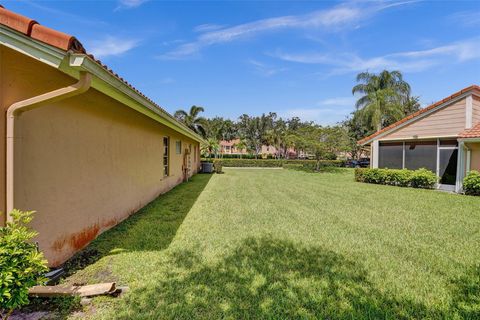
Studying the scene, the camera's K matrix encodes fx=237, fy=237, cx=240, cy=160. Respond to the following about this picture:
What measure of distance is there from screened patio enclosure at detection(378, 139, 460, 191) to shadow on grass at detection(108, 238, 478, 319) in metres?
11.2

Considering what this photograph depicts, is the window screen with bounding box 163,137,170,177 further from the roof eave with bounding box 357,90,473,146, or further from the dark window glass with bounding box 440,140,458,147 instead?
the dark window glass with bounding box 440,140,458,147

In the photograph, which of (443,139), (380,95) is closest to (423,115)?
(443,139)

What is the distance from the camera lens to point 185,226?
5410mm

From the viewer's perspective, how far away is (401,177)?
12.5m

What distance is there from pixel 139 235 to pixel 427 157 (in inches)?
547

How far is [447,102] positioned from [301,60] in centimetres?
808

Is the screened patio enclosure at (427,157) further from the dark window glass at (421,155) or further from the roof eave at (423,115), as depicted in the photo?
the roof eave at (423,115)

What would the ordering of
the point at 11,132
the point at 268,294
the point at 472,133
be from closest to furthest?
the point at 11,132 < the point at 268,294 < the point at 472,133

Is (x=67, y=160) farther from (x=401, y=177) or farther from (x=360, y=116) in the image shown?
(x=360, y=116)

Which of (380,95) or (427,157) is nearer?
(427,157)

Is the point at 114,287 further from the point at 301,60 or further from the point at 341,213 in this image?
the point at 301,60

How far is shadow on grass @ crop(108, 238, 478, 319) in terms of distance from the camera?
246 centimetres

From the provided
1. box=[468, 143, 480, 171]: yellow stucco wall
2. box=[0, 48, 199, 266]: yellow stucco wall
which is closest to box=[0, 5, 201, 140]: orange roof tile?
box=[0, 48, 199, 266]: yellow stucco wall

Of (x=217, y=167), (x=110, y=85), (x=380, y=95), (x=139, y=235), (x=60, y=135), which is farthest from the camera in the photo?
(x=380, y=95)
